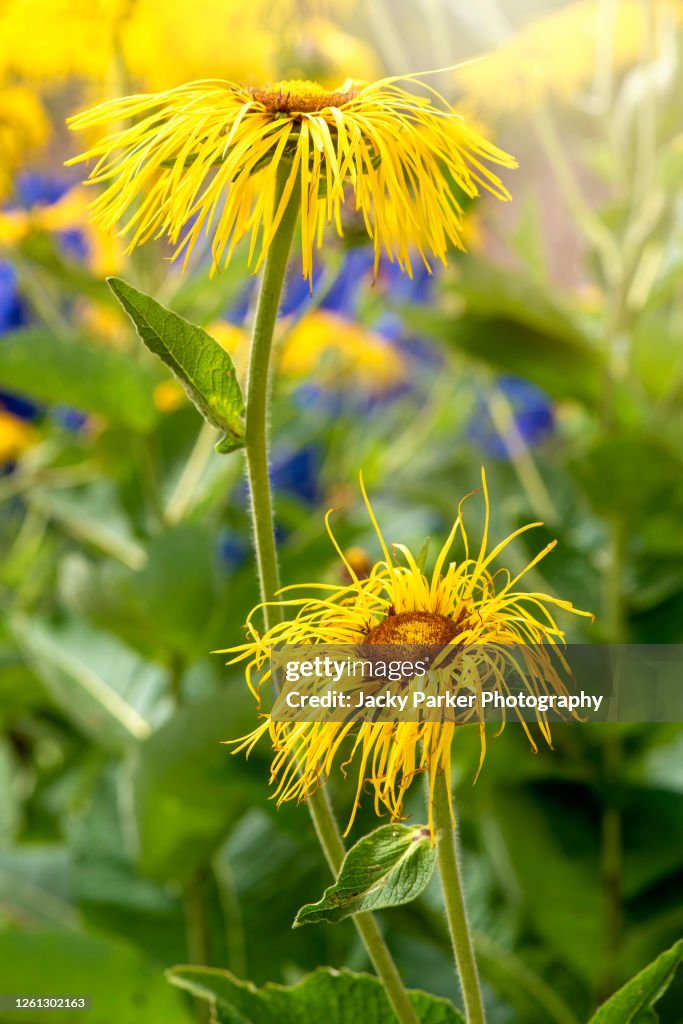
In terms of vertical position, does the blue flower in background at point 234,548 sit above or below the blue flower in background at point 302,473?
below

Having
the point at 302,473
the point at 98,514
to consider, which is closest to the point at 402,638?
the point at 98,514

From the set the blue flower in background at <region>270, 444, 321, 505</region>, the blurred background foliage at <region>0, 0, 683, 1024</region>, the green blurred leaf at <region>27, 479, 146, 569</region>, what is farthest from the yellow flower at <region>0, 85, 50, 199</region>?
the blue flower in background at <region>270, 444, 321, 505</region>

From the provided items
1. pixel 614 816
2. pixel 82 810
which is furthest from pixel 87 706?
pixel 614 816

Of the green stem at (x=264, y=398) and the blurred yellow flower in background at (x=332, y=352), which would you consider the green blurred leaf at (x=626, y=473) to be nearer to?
the blurred yellow flower in background at (x=332, y=352)

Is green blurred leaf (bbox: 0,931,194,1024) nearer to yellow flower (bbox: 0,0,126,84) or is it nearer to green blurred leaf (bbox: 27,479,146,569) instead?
green blurred leaf (bbox: 27,479,146,569)

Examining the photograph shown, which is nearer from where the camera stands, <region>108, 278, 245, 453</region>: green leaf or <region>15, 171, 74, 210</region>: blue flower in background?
<region>108, 278, 245, 453</region>: green leaf

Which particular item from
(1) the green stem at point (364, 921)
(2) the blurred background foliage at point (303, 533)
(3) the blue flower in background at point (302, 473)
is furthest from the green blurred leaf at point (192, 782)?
(3) the blue flower in background at point (302, 473)
